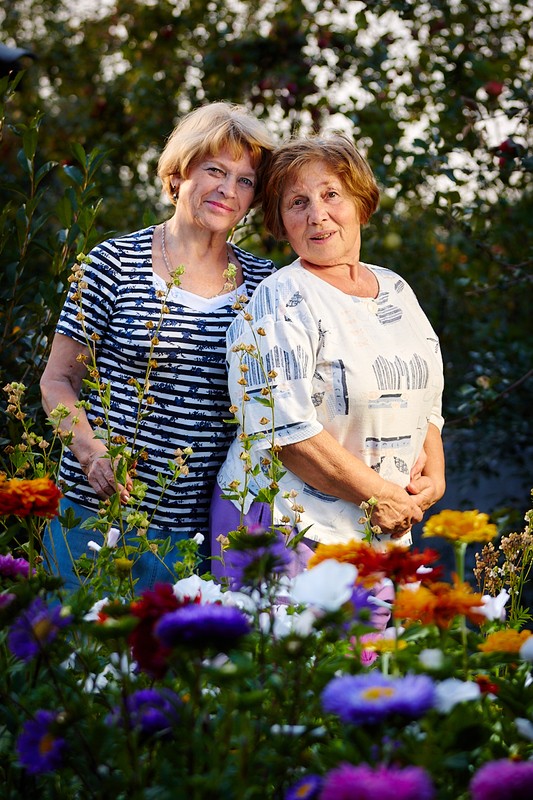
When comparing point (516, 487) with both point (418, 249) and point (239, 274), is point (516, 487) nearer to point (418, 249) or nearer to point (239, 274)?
point (418, 249)

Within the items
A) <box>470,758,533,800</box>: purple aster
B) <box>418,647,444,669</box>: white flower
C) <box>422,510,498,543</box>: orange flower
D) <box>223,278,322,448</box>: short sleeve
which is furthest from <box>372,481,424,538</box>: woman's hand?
<box>470,758,533,800</box>: purple aster

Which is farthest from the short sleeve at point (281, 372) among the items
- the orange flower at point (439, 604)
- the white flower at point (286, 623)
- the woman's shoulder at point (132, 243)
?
the orange flower at point (439, 604)

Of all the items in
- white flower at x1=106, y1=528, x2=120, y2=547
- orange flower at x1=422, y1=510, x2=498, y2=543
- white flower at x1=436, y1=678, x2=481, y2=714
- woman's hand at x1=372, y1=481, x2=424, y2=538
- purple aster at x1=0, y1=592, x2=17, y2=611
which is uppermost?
woman's hand at x1=372, y1=481, x2=424, y2=538

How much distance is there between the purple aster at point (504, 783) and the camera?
758mm

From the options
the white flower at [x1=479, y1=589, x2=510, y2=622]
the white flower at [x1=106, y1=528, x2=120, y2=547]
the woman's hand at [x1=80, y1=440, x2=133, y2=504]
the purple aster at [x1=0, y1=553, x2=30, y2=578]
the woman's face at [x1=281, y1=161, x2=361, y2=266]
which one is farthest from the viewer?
the woman's face at [x1=281, y1=161, x2=361, y2=266]

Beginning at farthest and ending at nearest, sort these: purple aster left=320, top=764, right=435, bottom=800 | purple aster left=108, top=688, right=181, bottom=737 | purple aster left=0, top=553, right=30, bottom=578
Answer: purple aster left=0, top=553, right=30, bottom=578, purple aster left=108, top=688, right=181, bottom=737, purple aster left=320, top=764, right=435, bottom=800

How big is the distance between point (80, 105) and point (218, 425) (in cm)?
572

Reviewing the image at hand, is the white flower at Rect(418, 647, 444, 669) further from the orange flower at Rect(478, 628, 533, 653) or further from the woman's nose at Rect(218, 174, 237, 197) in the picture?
the woman's nose at Rect(218, 174, 237, 197)

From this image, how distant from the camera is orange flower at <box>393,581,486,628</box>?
103 cm

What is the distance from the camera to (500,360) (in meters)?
4.68

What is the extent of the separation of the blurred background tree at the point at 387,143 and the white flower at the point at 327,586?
71.3 inches

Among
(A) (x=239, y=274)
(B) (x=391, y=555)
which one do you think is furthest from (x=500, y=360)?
(B) (x=391, y=555)

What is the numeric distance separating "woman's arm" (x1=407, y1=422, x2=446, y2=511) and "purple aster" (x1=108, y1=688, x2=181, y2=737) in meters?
1.37

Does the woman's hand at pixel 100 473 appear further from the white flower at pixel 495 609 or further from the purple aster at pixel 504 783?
the purple aster at pixel 504 783
